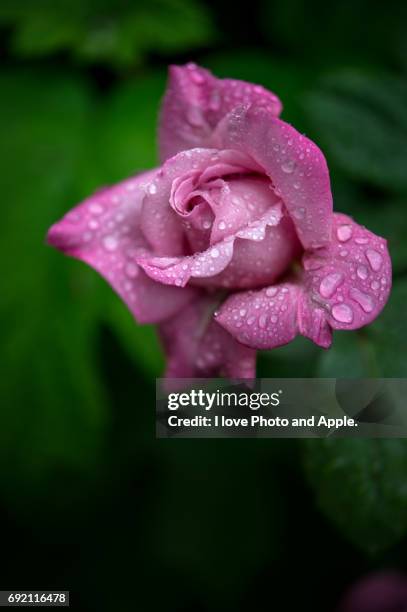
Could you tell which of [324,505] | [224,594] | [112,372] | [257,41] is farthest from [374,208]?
[224,594]

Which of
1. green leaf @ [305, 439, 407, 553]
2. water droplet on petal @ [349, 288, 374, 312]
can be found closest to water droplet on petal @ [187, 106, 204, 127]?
water droplet on petal @ [349, 288, 374, 312]

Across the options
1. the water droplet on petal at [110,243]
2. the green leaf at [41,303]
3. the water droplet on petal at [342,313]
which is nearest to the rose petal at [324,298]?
the water droplet on petal at [342,313]

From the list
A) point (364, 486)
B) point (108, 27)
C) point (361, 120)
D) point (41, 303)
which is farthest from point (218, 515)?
point (108, 27)

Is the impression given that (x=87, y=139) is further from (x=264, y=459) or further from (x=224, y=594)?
(x=224, y=594)

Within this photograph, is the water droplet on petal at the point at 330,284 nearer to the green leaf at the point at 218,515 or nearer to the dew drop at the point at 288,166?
the dew drop at the point at 288,166

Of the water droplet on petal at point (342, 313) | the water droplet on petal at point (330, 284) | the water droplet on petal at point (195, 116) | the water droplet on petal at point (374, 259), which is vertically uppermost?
the water droplet on petal at point (195, 116)

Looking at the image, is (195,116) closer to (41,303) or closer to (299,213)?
(299,213)
